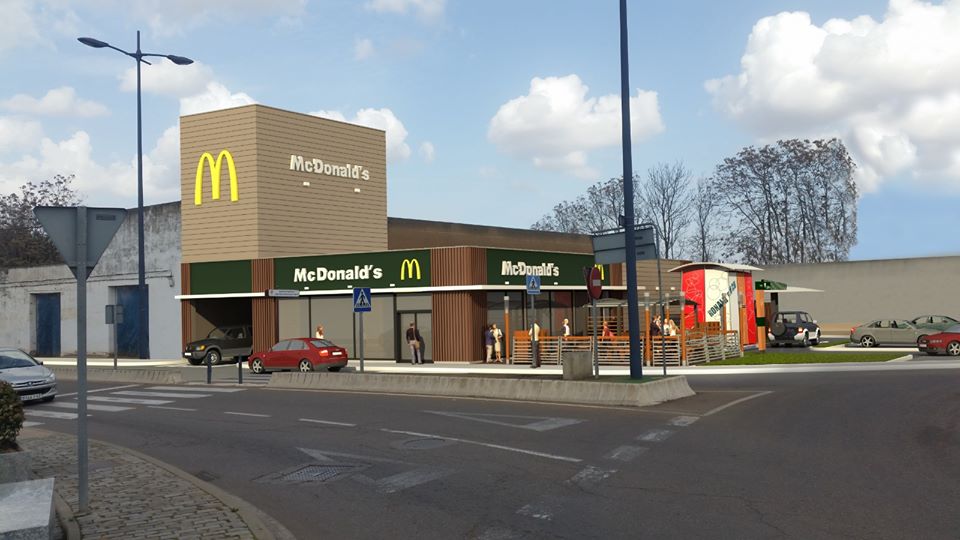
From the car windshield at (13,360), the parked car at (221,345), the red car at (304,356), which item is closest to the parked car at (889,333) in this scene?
the red car at (304,356)

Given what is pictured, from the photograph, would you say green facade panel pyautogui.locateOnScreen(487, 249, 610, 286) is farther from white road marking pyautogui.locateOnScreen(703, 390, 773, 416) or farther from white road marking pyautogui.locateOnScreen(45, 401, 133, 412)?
white road marking pyautogui.locateOnScreen(45, 401, 133, 412)

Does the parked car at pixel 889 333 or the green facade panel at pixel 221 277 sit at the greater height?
the green facade panel at pixel 221 277

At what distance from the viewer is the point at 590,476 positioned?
10.6 meters

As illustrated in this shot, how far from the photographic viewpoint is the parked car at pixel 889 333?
4084 cm

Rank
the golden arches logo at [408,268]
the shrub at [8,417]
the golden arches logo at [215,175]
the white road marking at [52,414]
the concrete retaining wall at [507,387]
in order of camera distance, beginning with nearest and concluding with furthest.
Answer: the shrub at [8,417]
the concrete retaining wall at [507,387]
the white road marking at [52,414]
the golden arches logo at [408,268]
the golden arches logo at [215,175]

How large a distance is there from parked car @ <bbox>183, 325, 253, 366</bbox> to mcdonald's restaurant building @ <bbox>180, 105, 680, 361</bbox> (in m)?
0.60

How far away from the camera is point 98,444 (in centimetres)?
1432

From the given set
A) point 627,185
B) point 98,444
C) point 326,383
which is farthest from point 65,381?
point 627,185

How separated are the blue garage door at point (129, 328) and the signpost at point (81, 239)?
39.6 meters

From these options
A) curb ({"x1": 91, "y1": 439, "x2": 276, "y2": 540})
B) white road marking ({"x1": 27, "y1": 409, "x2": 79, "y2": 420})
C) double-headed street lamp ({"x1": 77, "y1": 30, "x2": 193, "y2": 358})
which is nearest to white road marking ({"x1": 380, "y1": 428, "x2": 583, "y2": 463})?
curb ({"x1": 91, "y1": 439, "x2": 276, "y2": 540})

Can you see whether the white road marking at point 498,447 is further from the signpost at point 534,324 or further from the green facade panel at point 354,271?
the green facade panel at point 354,271

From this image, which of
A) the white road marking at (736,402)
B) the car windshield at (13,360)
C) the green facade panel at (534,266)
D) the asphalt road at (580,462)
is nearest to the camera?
the asphalt road at (580,462)

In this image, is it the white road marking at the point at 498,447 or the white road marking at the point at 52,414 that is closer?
the white road marking at the point at 498,447

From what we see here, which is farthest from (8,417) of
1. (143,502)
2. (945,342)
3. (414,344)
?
(945,342)
